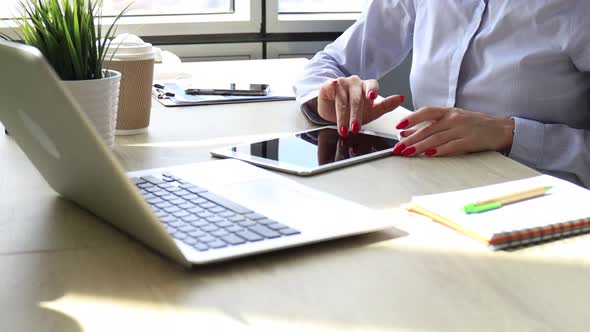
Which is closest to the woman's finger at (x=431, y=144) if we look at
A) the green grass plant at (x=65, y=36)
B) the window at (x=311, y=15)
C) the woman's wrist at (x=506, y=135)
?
the woman's wrist at (x=506, y=135)

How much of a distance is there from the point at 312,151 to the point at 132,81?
338mm

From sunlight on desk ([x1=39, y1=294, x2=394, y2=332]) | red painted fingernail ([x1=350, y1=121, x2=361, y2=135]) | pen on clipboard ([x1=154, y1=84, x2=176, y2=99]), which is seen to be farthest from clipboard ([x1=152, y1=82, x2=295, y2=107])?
sunlight on desk ([x1=39, y1=294, x2=394, y2=332])

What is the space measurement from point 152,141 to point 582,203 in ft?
2.23

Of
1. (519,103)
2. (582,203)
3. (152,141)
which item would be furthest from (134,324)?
(519,103)

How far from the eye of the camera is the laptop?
72 cm

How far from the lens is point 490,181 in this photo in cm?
107

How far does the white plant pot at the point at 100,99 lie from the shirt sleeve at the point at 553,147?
0.65 m

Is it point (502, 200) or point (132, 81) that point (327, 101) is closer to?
point (132, 81)

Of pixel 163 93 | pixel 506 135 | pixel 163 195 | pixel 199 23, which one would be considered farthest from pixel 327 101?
pixel 199 23

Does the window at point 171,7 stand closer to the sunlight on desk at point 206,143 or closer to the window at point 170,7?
the window at point 170,7

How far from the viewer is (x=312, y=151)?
1.20 m

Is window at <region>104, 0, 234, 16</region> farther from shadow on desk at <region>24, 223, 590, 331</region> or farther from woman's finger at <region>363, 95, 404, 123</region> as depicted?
shadow on desk at <region>24, 223, 590, 331</region>

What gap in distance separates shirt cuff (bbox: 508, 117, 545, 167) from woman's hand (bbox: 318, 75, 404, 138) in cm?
22

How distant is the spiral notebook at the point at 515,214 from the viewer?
0.83m
